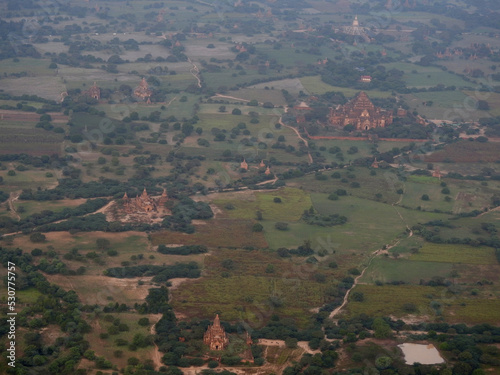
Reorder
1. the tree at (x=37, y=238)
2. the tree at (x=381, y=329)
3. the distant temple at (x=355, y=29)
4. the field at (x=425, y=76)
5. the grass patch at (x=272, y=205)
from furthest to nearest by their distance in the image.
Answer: the distant temple at (x=355, y=29), the field at (x=425, y=76), the grass patch at (x=272, y=205), the tree at (x=37, y=238), the tree at (x=381, y=329)

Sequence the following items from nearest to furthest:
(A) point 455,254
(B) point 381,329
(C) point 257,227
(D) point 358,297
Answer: (B) point 381,329 → (D) point 358,297 → (A) point 455,254 → (C) point 257,227

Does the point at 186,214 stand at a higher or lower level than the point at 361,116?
higher

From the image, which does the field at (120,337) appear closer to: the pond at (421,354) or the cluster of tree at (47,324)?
the cluster of tree at (47,324)

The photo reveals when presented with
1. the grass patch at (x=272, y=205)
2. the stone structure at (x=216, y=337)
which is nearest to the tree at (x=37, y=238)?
the grass patch at (x=272, y=205)

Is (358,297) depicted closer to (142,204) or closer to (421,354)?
(421,354)

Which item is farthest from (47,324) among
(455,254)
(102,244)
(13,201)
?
(455,254)

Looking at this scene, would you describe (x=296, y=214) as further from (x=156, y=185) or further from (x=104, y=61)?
(x=104, y=61)
